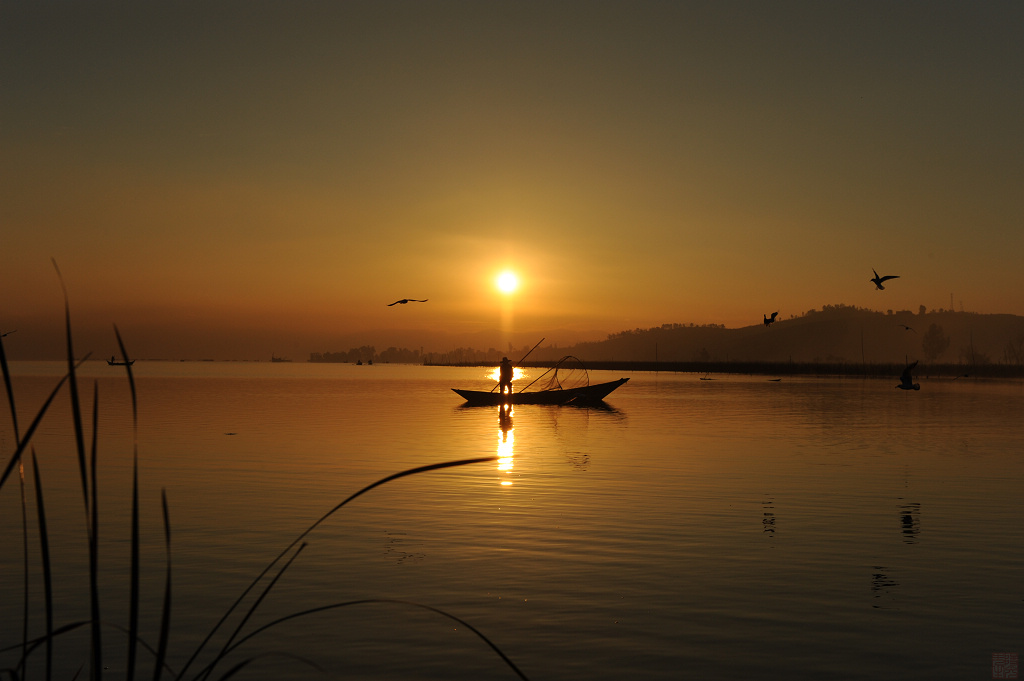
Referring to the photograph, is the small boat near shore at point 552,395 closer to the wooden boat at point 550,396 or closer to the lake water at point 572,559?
the wooden boat at point 550,396

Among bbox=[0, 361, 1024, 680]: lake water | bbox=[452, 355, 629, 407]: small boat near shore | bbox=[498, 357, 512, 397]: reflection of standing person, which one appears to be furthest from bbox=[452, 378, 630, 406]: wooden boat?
bbox=[0, 361, 1024, 680]: lake water

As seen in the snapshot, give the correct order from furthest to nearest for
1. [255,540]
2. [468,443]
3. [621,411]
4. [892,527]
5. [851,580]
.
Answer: [621,411] < [468,443] < [892,527] < [255,540] < [851,580]

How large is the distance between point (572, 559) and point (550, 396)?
1910 inches

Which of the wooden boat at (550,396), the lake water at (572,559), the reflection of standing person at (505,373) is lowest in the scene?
the lake water at (572,559)

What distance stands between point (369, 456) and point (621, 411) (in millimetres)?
32800

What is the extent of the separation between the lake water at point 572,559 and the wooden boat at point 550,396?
1134 inches

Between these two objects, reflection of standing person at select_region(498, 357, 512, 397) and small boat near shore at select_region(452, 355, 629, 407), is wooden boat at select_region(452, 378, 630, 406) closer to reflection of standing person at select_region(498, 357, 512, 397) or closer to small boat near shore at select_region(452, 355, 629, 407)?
small boat near shore at select_region(452, 355, 629, 407)

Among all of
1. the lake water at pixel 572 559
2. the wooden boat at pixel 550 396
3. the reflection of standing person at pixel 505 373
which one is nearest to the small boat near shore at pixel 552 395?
the wooden boat at pixel 550 396

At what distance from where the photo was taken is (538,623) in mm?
10938

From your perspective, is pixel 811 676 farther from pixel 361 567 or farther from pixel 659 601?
pixel 361 567

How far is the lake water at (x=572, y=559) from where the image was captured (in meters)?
9.94

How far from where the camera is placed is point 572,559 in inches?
570

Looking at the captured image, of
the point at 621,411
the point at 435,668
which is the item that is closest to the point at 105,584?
the point at 435,668

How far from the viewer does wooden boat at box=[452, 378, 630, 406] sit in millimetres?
61531
